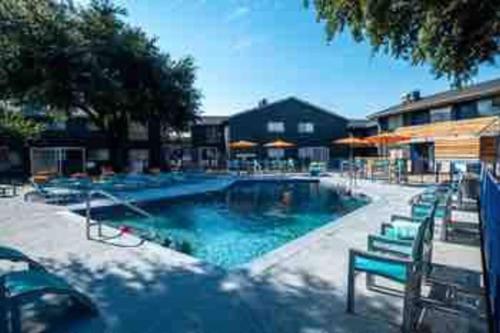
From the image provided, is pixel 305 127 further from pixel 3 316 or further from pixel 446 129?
pixel 3 316

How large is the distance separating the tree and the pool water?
518 cm

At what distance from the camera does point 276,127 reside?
41.2 m

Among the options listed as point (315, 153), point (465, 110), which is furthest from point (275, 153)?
point (465, 110)

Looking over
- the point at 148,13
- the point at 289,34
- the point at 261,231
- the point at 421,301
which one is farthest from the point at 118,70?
the point at 421,301

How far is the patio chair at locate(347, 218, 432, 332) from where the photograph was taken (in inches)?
169

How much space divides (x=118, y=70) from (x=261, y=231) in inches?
662

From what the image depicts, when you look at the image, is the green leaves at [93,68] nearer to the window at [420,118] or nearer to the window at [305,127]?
the window at [305,127]

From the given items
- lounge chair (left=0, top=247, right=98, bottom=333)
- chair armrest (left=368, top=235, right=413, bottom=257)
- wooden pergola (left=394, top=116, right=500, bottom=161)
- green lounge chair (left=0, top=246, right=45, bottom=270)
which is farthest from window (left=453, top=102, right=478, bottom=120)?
lounge chair (left=0, top=247, right=98, bottom=333)

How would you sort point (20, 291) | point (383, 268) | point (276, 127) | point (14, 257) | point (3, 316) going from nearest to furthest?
point (3, 316) → point (20, 291) → point (383, 268) → point (14, 257) → point (276, 127)

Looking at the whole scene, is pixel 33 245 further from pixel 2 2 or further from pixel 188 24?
pixel 188 24

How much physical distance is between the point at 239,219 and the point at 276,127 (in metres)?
26.8

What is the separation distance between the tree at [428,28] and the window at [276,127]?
31563 millimetres

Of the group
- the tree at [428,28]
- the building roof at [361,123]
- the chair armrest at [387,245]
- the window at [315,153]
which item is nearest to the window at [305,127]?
the window at [315,153]

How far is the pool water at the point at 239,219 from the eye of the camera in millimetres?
11023
